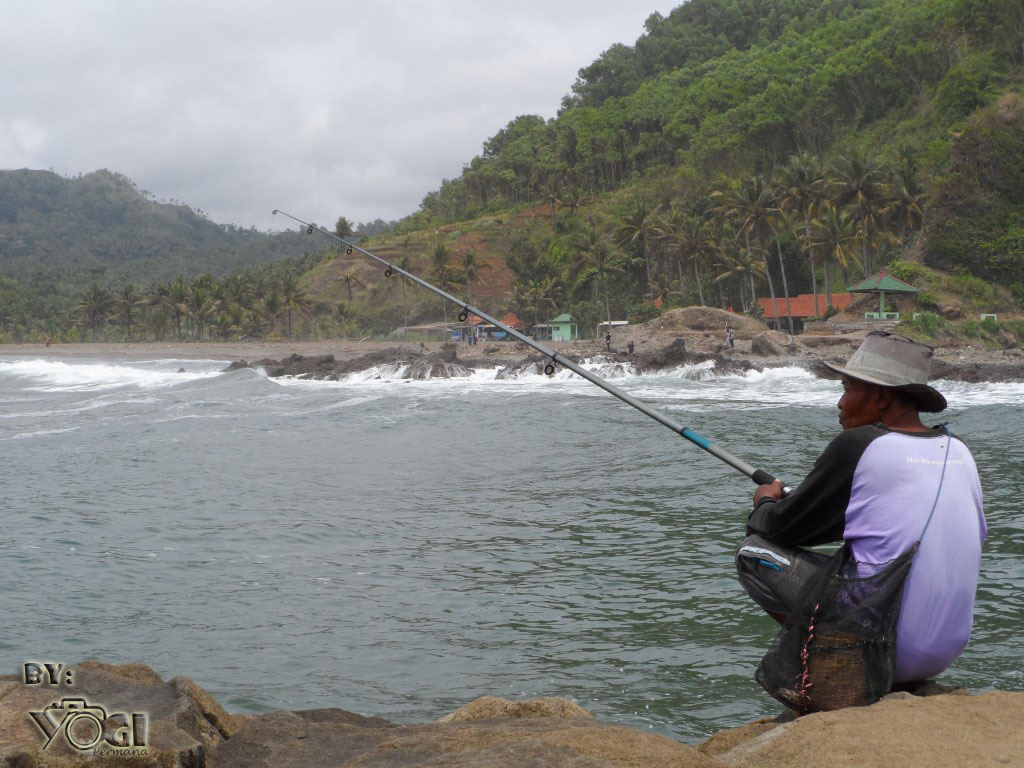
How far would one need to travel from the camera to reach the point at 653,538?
8664 mm

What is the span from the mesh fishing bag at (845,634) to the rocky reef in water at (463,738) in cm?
13

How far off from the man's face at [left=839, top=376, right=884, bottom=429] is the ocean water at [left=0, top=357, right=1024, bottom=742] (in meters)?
2.13

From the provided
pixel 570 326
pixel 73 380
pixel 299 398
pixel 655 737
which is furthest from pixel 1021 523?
pixel 570 326

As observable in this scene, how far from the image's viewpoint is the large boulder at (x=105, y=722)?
269 centimetres

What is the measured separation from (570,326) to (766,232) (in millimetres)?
15385

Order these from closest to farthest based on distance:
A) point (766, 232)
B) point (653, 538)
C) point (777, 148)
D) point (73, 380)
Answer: point (653, 538) < point (73, 380) < point (766, 232) < point (777, 148)

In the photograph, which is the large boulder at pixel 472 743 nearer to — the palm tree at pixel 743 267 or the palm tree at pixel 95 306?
the palm tree at pixel 743 267

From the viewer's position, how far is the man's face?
3.06m

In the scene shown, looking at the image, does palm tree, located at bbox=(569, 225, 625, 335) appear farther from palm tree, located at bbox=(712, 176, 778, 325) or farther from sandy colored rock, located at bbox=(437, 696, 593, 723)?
sandy colored rock, located at bbox=(437, 696, 593, 723)

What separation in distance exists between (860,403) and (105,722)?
8.73 ft

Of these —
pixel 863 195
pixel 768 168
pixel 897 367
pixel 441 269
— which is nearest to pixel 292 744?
pixel 897 367

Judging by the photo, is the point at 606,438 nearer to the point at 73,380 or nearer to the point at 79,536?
the point at 79,536
